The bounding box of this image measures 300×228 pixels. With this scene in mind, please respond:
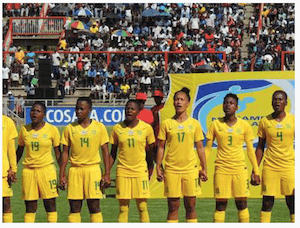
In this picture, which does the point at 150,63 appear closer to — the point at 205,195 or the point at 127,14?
the point at 127,14

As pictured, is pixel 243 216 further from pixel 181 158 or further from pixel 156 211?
pixel 156 211

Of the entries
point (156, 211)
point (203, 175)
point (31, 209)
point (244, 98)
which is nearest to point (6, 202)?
point (31, 209)

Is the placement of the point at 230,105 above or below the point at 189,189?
above

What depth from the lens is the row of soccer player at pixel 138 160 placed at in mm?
11711

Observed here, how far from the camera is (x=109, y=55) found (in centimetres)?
3491

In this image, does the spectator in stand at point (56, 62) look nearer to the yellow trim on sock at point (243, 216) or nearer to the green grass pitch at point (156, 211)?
the green grass pitch at point (156, 211)

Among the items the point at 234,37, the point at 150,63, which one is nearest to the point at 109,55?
the point at 150,63

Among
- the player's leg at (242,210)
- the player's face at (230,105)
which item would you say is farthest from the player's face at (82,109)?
the player's leg at (242,210)

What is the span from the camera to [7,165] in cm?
1186

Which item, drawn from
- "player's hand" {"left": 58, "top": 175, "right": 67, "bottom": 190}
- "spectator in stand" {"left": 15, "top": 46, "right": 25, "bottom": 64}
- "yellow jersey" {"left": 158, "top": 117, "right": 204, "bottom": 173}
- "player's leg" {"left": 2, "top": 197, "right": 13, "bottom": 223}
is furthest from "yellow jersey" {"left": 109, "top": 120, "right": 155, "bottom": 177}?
"spectator in stand" {"left": 15, "top": 46, "right": 25, "bottom": 64}

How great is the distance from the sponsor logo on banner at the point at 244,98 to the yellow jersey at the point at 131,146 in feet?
11.6

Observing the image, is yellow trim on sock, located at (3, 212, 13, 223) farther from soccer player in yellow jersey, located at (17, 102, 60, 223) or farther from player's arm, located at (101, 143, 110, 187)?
player's arm, located at (101, 143, 110, 187)

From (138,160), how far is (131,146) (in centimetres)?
22

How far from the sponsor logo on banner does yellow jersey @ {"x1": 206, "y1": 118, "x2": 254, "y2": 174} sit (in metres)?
3.10
